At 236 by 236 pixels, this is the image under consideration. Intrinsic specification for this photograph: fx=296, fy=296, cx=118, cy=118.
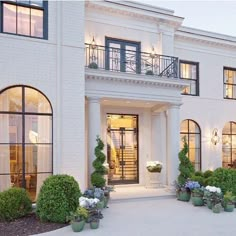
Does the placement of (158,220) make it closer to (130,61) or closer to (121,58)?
(130,61)

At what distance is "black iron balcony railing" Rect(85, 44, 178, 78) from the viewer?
459 inches

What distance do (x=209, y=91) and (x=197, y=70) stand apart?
121 cm

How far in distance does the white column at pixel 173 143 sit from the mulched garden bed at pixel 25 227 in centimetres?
535

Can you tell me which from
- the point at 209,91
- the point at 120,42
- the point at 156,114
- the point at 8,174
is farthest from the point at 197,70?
the point at 8,174

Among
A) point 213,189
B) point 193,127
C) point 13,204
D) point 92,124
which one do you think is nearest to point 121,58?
point 92,124

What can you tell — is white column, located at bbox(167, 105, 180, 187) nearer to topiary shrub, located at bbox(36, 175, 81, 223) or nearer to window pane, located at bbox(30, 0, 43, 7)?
topiary shrub, located at bbox(36, 175, 81, 223)

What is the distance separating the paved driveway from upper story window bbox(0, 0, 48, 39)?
18.5 ft

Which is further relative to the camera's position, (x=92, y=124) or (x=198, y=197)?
(x=92, y=124)

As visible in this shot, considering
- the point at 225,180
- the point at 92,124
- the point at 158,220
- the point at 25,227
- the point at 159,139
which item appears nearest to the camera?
the point at 25,227

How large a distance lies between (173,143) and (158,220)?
4180 mm

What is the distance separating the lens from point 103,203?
8656 millimetres

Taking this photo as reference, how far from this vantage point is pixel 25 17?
8758 mm

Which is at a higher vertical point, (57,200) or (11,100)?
(11,100)

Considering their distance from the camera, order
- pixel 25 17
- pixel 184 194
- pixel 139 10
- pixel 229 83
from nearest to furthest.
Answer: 1. pixel 25 17
2. pixel 184 194
3. pixel 139 10
4. pixel 229 83
